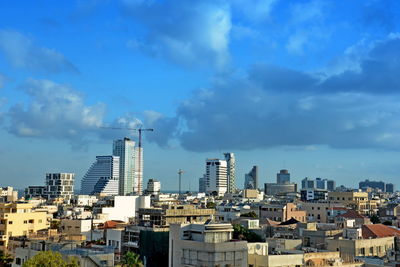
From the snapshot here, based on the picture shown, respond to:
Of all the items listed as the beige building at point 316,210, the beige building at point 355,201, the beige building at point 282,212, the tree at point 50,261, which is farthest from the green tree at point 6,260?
the beige building at point 355,201

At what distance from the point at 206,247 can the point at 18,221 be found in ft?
188

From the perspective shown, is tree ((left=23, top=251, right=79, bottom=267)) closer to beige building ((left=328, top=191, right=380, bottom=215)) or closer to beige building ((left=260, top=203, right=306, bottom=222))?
beige building ((left=260, top=203, right=306, bottom=222))

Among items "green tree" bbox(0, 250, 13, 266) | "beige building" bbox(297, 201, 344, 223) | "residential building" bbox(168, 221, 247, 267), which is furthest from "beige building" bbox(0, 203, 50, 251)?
"beige building" bbox(297, 201, 344, 223)

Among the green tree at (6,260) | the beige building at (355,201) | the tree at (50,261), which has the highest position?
the beige building at (355,201)

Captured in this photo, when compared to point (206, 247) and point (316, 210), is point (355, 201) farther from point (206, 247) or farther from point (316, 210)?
point (206, 247)

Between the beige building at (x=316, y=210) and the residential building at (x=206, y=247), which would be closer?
the residential building at (x=206, y=247)

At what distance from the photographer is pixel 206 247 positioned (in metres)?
42.1

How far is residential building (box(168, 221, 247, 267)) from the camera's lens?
42.0m

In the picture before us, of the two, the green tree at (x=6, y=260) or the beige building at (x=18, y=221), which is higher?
the beige building at (x=18, y=221)

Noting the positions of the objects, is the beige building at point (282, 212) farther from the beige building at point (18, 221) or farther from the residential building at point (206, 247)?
the residential building at point (206, 247)

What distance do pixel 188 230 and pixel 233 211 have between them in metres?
89.5

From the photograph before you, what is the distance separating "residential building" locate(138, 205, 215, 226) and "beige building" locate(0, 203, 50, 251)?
2180 centimetres

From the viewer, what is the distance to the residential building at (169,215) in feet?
258

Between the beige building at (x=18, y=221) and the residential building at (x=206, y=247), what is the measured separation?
4683 centimetres
